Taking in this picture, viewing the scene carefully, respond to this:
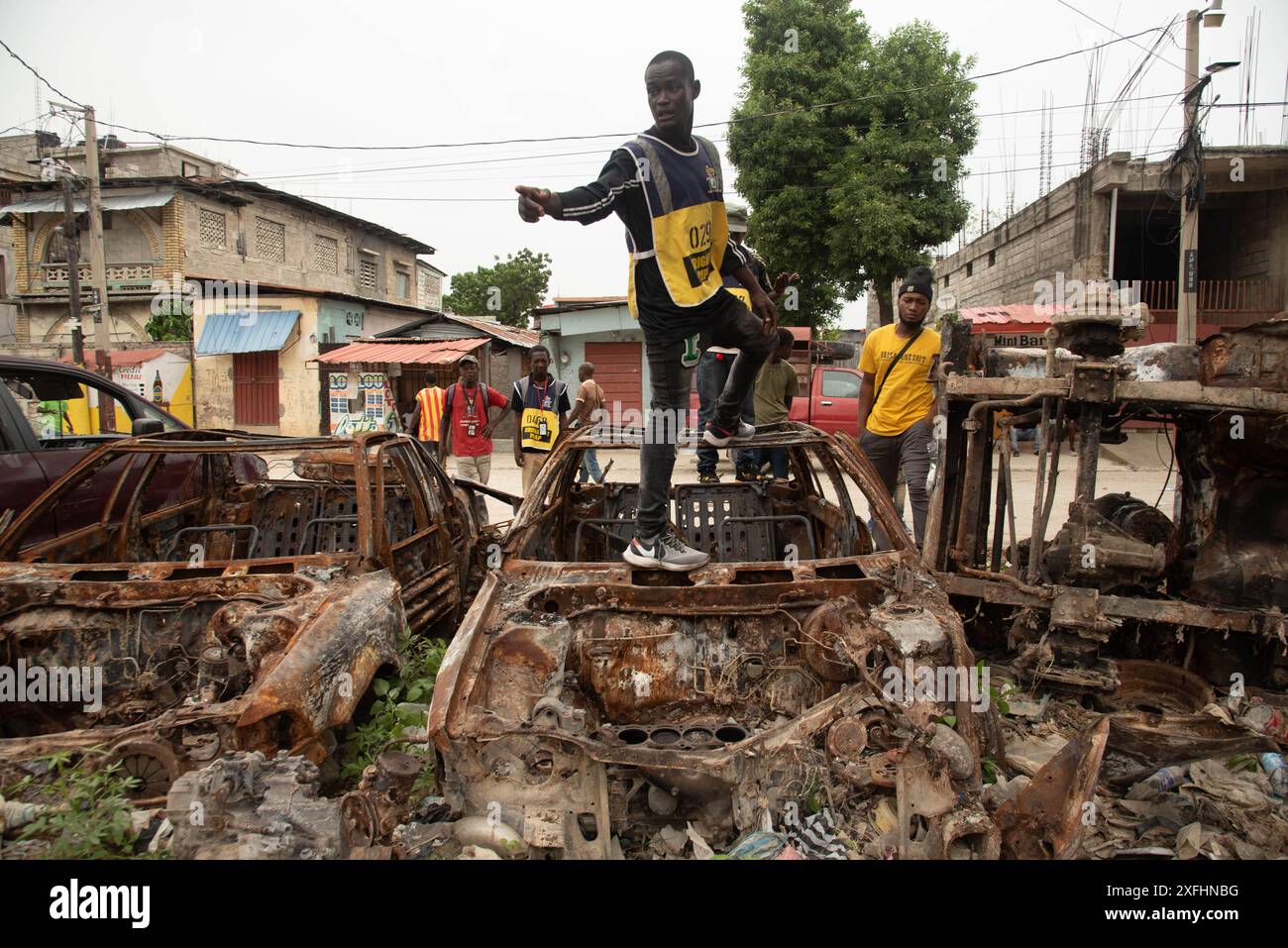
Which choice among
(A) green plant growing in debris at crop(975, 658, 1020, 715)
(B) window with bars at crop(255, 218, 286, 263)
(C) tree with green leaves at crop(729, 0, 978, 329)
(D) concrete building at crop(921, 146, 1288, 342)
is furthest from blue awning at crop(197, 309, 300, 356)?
(A) green plant growing in debris at crop(975, 658, 1020, 715)

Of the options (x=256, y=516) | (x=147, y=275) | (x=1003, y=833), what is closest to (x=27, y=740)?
(x=256, y=516)

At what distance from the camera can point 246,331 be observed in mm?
19766

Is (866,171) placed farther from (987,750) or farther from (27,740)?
(27,740)

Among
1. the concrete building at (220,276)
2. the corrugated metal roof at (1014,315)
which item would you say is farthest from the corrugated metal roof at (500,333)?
the corrugated metal roof at (1014,315)

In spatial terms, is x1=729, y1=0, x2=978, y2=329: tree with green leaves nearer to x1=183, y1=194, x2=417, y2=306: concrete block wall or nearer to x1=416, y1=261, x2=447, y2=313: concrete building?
x1=183, y1=194, x2=417, y2=306: concrete block wall

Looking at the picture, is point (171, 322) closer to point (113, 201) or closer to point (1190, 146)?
point (113, 201)

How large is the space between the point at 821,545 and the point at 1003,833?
7.14 feet

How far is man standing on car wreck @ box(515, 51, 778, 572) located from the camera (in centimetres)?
290

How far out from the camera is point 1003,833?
208cm

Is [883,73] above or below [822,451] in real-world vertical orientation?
above

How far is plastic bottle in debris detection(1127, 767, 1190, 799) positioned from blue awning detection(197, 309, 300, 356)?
20.2 meters

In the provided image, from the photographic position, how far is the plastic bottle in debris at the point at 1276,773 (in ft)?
9.62

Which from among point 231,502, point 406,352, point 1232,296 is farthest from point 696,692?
point 1232,296
